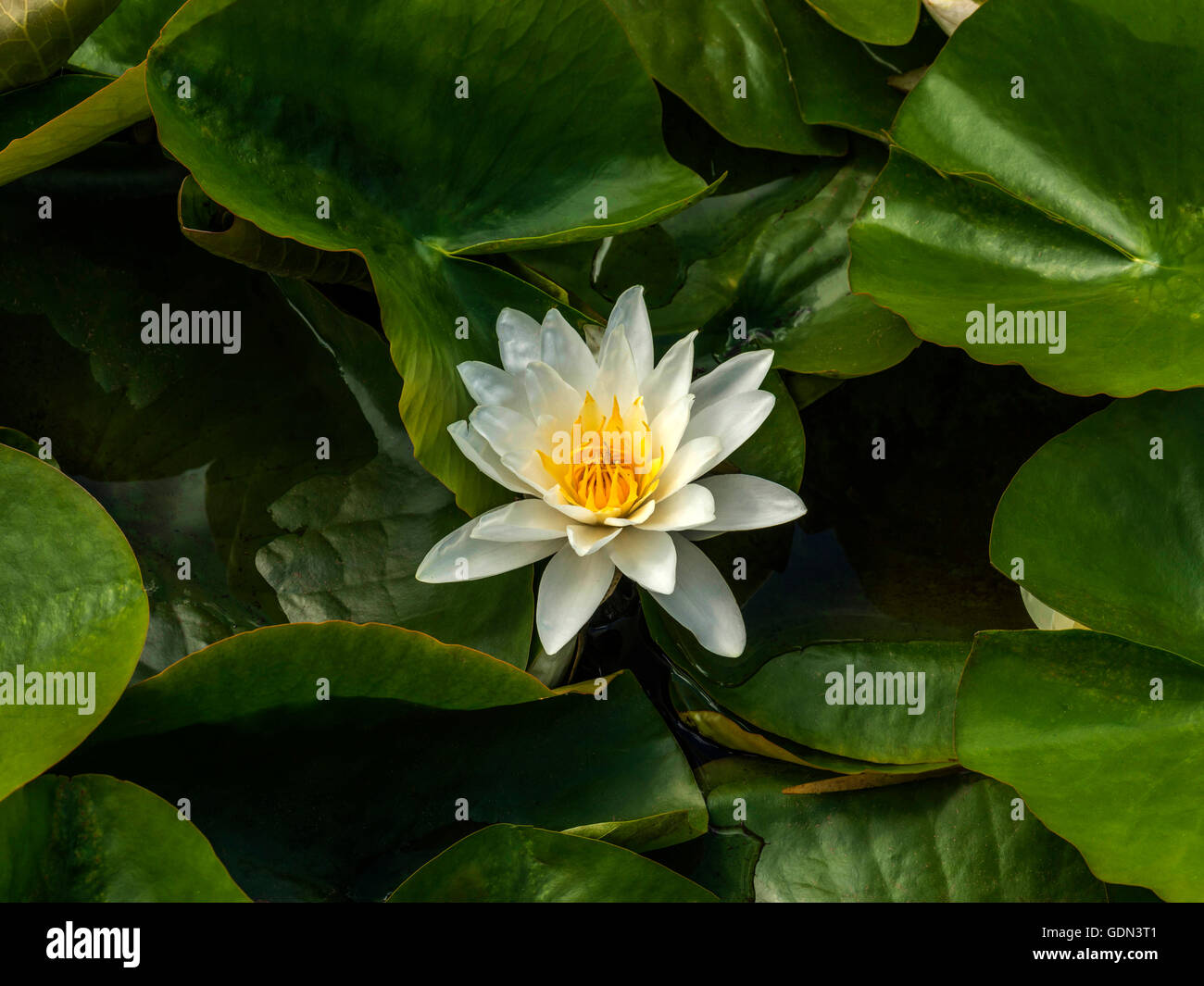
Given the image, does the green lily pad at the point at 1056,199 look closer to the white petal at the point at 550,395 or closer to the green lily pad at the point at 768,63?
the green lily pad at the point at 768,63

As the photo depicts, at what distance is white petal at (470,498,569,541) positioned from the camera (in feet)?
4.26

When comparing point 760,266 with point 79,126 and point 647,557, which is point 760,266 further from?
point 79,126

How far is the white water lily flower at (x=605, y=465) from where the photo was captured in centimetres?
133

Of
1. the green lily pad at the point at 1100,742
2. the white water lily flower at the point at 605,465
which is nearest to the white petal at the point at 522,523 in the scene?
the white water lily flower at the point at 605,465

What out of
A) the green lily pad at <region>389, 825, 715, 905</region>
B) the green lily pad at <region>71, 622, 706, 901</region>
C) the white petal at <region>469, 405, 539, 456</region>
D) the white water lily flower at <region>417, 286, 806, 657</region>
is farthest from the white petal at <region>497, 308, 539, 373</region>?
the green lily pad at <region>389, 825, 715, 905</region>

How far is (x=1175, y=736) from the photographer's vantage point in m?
1.32

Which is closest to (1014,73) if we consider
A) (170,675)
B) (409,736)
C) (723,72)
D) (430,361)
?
(723,72)

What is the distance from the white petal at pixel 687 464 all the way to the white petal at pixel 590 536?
0.30 feet

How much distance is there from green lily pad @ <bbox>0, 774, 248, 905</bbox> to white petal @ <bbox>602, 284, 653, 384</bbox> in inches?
34.5

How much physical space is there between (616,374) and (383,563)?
0.49 metres

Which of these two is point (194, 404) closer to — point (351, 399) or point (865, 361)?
point (351, 399)

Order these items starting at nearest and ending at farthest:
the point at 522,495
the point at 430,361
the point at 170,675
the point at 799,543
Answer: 1. the point at 170,675
2. the point at 430,361
3. the point at 522,495
4. the point at 799,543

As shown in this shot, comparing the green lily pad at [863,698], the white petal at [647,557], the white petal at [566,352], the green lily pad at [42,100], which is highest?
the green lily pad at [42,100]

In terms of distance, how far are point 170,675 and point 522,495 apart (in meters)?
0.57
